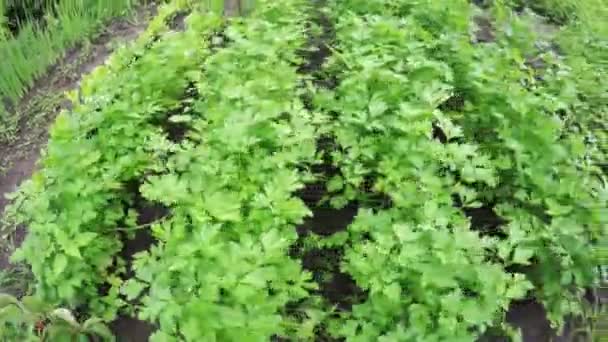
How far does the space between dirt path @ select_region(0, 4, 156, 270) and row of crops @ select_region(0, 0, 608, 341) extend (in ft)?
2.18

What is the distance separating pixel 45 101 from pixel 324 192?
1751 millimetres

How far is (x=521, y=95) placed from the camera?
2.31 meters

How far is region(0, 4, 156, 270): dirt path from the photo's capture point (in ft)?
9.87

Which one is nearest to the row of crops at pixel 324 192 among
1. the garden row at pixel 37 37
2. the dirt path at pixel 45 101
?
the dirt path at pixel 45 101

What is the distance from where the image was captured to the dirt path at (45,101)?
3008 mm

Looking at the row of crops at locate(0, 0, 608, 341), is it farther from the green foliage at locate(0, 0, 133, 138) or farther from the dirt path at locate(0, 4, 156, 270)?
the green foliage at locate(0, 0, 133, 138)

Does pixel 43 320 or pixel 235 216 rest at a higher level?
pixel 235 216

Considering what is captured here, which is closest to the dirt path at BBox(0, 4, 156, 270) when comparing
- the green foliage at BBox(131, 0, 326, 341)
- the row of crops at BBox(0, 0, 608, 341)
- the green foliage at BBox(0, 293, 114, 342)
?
the green foliage at BBox(0, 293, 114, 342)

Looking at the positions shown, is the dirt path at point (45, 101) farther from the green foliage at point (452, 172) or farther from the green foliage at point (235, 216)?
the green foliage at point (452, 172)

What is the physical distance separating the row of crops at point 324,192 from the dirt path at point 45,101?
0.67 m

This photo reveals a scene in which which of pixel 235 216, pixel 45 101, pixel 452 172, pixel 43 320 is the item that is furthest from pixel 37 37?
pixel 452 172

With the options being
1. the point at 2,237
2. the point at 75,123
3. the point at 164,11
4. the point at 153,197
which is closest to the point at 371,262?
the point at 153,197

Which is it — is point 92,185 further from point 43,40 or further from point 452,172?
point 43,40

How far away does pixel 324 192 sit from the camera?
2402mm
